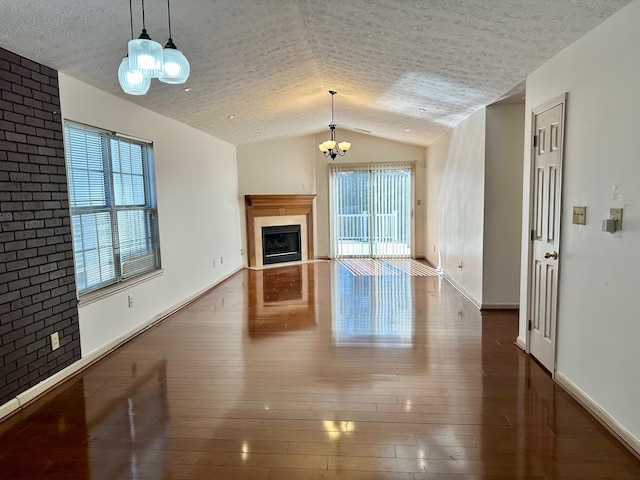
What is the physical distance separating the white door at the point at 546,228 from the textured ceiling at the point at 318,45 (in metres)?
0.52

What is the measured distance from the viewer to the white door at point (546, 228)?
2.99 m

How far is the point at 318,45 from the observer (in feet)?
12.6

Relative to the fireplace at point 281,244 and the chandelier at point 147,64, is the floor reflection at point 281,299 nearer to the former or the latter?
the fireplace at point 281,244

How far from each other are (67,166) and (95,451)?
7.10 ft

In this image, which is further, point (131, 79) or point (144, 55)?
point (131, 79)

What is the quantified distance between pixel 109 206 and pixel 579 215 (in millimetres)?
3923

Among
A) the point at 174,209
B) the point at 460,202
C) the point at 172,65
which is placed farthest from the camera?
the point at 460,202

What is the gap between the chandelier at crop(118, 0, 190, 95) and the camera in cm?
190

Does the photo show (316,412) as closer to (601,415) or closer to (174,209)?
(601,415)

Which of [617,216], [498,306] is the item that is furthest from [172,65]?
[498,306]

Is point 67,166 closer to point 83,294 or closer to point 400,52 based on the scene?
point 83,294

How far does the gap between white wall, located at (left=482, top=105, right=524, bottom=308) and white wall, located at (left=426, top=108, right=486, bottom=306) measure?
0.28 ft

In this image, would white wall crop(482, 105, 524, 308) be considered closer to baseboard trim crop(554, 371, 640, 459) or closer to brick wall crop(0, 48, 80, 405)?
baseboard trim crop(554, 371, 640, 459)

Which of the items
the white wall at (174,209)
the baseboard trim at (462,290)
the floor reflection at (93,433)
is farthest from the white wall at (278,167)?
the floor reflection at (93,433)
